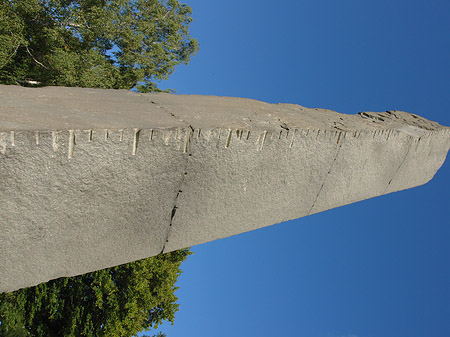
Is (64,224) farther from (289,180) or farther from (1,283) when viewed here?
(289,180)

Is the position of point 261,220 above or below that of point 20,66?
below

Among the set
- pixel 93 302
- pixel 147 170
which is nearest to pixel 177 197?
pixel 147 170

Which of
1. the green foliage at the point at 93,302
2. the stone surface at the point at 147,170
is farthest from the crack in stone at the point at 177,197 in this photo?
the green foliage at the point at 93,302

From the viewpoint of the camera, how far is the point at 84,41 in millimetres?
10781

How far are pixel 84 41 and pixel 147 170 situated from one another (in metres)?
10.1

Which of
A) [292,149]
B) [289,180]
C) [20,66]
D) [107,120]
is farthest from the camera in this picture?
[20,66]

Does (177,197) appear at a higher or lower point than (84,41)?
lower

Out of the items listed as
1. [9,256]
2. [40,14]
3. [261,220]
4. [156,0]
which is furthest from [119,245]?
[156,0]

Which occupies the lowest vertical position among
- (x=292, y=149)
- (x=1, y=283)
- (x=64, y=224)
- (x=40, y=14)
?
(x=1, y=283)

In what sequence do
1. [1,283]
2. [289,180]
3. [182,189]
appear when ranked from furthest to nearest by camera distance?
1. [289,180]
2. [182,189]
3. [1,283]

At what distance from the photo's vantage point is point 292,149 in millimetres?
2648

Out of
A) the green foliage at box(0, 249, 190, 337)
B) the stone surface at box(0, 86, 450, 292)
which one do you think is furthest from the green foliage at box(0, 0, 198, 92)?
the stone surface at box(0, 86, 450, 292)

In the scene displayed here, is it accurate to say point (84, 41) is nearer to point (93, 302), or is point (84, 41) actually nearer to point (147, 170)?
point (93, 302)

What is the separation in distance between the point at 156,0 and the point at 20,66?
4.68m
